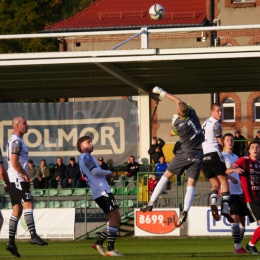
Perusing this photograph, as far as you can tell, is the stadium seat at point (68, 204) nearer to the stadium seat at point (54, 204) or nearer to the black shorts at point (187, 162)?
the stadium seat at point (54, 204)

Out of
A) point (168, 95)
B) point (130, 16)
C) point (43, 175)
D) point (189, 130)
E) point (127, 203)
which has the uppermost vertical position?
point (130, 16)

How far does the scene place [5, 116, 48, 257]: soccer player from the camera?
46.4ft

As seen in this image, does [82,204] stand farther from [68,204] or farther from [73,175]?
[73,175]

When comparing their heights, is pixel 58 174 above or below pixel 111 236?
below

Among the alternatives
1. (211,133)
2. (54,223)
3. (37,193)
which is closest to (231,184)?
(211,133)

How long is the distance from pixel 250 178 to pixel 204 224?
1088 centimetres

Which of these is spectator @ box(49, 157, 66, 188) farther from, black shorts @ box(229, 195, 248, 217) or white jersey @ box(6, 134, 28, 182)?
white jersey @ box(6, 134, 28, 182)

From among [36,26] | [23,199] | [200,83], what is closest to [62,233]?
[200,83]

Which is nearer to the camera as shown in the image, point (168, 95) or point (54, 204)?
point (168, 95)

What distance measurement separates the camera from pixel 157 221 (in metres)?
25.7

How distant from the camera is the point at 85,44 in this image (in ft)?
174

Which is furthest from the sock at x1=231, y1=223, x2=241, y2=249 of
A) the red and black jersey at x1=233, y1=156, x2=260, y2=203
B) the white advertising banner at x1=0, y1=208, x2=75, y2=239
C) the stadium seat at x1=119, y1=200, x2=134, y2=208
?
the stadium seat at x1=119, y1=200, x2=134, y2=208

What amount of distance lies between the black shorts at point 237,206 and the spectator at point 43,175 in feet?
46.9

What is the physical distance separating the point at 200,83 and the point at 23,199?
14402mm
